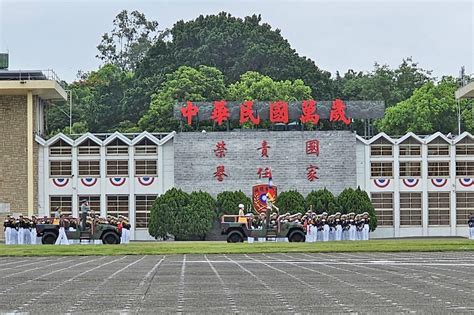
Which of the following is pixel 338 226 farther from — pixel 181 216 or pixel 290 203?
pixel 181 216

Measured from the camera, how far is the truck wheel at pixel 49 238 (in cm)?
5559

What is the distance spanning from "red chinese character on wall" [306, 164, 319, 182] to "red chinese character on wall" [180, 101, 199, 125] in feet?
25.9

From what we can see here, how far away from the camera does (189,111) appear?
66.6 meters

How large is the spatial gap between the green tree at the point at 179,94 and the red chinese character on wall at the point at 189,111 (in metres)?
22.0

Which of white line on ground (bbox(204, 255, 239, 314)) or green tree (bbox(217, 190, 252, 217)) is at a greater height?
green tree (bbox(217, 190, 252, 217))

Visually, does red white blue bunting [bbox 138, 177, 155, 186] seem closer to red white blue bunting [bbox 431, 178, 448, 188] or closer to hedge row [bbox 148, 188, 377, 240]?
hedge row [bbox 148, 188, 377, 240]

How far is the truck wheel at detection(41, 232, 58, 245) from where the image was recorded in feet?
182

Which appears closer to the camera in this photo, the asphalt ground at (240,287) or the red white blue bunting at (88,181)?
the asphalt ground at (240,287)

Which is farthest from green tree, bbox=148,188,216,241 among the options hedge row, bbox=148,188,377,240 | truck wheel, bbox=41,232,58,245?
truck wheel, bbox=41,232,58,245

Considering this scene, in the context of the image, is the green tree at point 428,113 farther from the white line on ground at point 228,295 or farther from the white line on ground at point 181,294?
the white line on ground at point 228,295

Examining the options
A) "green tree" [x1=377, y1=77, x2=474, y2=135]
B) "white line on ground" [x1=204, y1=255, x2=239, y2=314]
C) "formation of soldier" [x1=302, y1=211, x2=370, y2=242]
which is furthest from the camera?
"green tree" [x1=377, y1=77, x2=474, y2=135]

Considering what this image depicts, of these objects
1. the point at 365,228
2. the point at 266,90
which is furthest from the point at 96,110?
the point at 365,228

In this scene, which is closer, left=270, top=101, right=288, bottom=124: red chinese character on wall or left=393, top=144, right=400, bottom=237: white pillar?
left=270, top=101, right=288, bottom=124: red chinese character on wall

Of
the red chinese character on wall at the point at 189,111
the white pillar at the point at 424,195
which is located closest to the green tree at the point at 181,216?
the red chinese character on wall at the point at 189,111
